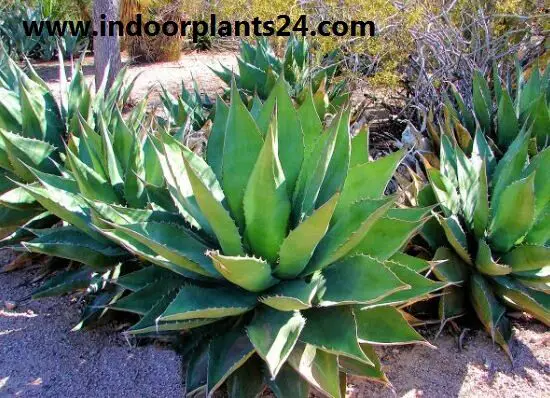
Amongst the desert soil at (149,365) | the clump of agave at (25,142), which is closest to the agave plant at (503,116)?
the desert soil at (149,365)

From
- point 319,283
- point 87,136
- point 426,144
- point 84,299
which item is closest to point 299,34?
point 426,144

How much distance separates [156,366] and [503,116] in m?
2.40

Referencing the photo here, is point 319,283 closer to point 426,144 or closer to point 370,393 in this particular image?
point 370,393

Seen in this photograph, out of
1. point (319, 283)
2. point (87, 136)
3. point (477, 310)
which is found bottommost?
point (477, 310)

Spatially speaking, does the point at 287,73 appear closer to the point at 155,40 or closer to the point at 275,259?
the point at 275,259

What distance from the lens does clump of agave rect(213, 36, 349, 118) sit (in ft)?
14.1

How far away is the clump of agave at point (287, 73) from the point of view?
429 cm

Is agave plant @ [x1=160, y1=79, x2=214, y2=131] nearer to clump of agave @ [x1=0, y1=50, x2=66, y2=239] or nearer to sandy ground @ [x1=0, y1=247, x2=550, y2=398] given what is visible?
clump of agave @ [x1=0, y1=50, x2=66, y2=239]

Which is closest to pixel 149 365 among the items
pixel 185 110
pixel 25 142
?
pixel 25 142

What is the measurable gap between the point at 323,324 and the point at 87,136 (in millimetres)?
1467

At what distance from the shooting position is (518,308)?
245 centimetres

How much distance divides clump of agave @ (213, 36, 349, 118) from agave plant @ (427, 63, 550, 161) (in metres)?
0.92

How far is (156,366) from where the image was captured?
2.25 metres

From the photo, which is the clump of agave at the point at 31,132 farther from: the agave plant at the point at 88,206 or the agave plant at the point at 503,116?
the agave plant at the point at 503,116
